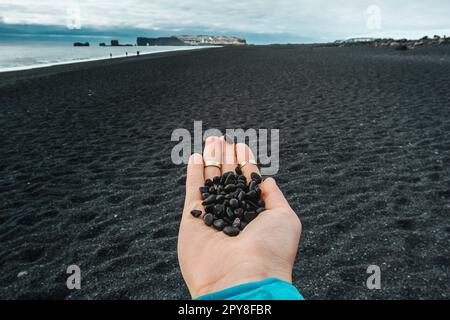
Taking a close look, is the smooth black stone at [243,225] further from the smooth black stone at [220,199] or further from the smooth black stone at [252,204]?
→ the smooth black stone at [220,199]

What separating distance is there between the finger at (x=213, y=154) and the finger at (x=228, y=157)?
0.07 metres

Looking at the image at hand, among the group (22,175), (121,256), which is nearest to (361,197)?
(121,256)

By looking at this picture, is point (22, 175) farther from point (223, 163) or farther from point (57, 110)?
point (57, 110)

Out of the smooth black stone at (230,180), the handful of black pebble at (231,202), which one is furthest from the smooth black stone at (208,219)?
the smooth black stone at (230,180)

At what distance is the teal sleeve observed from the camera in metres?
1.90

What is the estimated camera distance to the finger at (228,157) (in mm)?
4488

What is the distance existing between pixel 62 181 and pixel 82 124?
5.24 metres

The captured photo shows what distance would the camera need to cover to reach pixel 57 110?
14109mm

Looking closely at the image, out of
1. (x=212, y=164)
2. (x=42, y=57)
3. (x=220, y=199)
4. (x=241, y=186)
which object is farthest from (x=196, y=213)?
(x=42, y=57)

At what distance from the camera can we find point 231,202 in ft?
11.3

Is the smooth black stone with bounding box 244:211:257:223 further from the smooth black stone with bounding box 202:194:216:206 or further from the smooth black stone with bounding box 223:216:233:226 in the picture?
the smooth black stone with bounding box 202:194:216:206

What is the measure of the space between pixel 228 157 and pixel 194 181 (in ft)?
2.60

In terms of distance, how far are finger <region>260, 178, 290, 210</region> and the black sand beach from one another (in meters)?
1.35

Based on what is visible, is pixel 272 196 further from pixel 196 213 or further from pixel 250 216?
pixel 196 213
